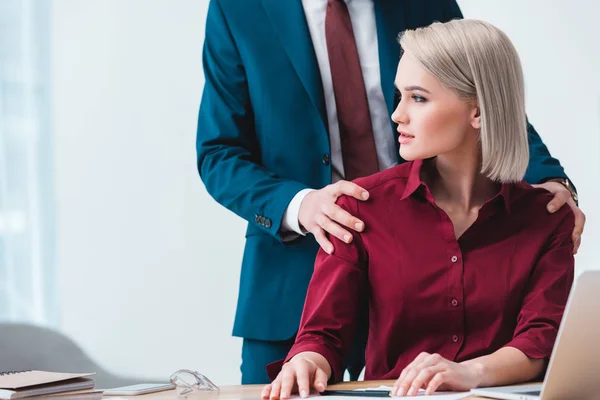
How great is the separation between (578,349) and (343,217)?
2.24 ft

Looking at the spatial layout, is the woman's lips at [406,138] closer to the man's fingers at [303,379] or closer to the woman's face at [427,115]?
the woman's face at [427,115]

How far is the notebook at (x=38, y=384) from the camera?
138cm

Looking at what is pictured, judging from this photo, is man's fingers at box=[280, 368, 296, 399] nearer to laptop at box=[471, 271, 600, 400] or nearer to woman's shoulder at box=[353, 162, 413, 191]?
laptop at box=[471, 271, 600, 400]

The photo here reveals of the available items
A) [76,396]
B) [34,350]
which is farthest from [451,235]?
[34,350]

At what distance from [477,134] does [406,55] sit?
0.22 meters

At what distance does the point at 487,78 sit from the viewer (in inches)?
68.9

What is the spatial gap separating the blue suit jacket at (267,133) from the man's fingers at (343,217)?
179 millimetres

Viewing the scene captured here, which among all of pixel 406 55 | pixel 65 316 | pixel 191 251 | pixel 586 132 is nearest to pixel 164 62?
pixel 191 251

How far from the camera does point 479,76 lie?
175 cm

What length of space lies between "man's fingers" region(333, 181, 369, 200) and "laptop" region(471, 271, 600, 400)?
64cm

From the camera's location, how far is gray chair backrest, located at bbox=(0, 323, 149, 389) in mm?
3404

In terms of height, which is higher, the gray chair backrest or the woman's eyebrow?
the woman's eyebrow

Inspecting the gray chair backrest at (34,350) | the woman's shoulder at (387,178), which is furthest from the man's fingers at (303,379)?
the gray chair backrest at (34,350)

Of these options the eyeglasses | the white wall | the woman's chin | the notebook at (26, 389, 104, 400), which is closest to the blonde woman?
the woman's chin
